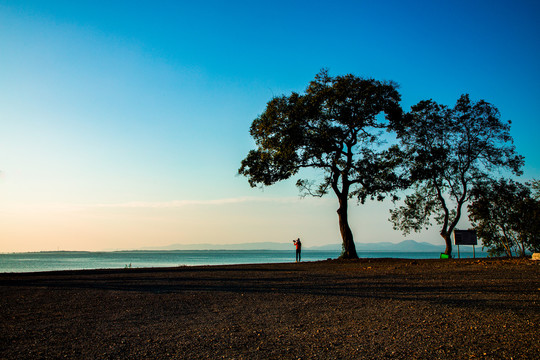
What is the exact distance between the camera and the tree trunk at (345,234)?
26547mm

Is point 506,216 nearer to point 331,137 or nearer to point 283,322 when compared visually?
point 331,137

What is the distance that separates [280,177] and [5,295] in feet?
62.8

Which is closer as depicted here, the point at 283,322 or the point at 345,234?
the point at 283,322

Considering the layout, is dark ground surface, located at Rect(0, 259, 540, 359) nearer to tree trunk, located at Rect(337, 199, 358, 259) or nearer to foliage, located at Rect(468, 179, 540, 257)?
tree trunk, located at Rect(337, 199, 358, 259)

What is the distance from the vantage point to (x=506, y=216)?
34.1 meters

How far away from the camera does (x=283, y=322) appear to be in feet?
22.7

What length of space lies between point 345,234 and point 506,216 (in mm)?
17187

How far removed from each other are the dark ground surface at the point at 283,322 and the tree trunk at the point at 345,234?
48.8 feet

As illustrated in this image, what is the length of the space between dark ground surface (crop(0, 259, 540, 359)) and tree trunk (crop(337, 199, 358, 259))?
14.9 m

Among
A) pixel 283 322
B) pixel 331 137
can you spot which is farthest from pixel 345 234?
pixel 283 322

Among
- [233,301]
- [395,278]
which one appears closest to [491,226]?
[395,278]

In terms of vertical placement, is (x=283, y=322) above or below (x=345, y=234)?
below

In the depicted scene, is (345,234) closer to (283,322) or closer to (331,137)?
(331,137)

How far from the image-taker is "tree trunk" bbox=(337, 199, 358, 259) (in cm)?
2655
